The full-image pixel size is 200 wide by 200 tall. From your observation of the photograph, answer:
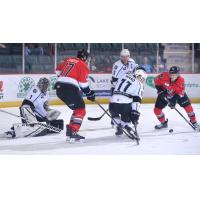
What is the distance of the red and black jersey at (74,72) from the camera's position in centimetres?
410

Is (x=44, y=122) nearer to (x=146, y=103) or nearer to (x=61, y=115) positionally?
(x=61, y=115)

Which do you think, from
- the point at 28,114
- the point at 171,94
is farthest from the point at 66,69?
the point at 171,94

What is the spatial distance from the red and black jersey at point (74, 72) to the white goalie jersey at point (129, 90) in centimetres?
27

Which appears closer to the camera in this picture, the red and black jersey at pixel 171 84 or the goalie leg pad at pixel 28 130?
the goalie leg pad at pixel 28 130

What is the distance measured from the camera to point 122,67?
4234mm

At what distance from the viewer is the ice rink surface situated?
3.86 metres

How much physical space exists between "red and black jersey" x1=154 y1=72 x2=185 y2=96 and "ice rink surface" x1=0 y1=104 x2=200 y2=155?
176 millimetres

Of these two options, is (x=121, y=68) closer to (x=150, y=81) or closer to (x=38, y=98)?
(x=150, y=81)

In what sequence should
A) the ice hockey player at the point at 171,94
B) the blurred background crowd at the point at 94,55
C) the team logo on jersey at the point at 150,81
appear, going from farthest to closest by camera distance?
the ice hockey player at the point at 171,94
the team logo on jersey at the point at 150,81
the blurred background crowd at the point at 94,55

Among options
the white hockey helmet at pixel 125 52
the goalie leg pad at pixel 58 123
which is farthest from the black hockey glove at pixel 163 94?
the goalie leg pad at pixel 58 123

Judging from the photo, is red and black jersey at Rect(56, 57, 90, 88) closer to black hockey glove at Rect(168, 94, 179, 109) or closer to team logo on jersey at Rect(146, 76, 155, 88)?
team logo on jersey at Rect(146, 76, 155, 88)

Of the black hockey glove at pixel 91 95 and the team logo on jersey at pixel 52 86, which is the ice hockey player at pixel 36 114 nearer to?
the team logo on jersey at pixel 52 86

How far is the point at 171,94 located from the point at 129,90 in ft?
2.06
